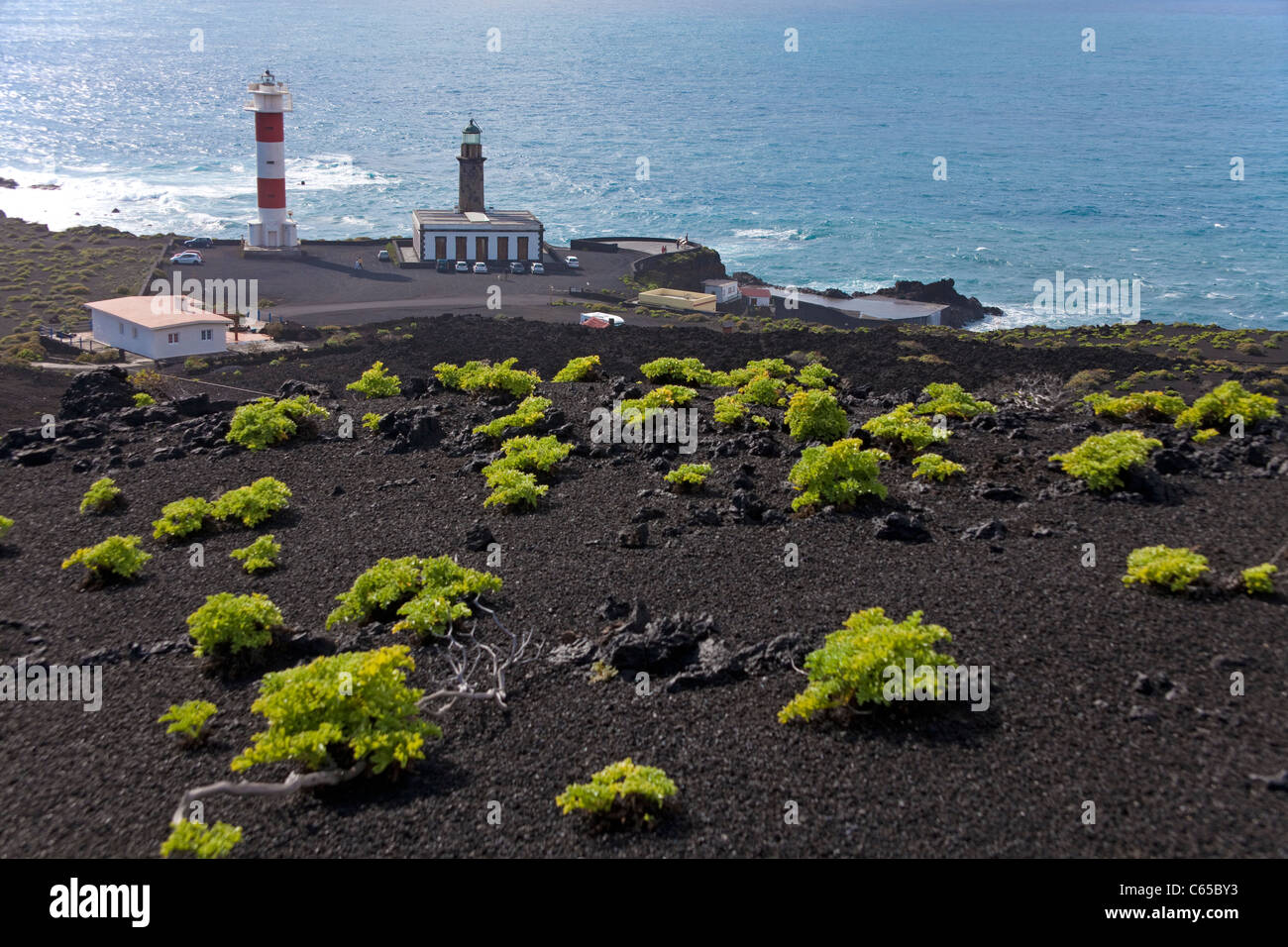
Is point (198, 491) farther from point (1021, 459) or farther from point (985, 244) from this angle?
point (985, 244)

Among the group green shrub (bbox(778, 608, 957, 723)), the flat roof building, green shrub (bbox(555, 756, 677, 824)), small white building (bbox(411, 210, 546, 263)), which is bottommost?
green shrub (bbox(555, 756, 677, 824))

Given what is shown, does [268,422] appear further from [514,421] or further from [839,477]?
[839,477]

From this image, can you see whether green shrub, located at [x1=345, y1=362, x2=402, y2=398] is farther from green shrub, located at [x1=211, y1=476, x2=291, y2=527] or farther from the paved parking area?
the paved parking area

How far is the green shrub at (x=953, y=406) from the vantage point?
21688mm

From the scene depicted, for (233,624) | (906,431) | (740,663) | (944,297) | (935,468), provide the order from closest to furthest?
1. (740,663)
2. (233,624)
3. (935,468)
4. (906,431)
5. (944,297)

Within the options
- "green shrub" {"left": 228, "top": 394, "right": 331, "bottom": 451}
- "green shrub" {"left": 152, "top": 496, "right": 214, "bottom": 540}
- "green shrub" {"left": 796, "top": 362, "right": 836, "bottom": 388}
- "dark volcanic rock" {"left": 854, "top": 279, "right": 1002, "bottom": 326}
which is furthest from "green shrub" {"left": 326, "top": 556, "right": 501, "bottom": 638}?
"dark volcanic rock" {"left": 854, "top": 279, "right": 1002, "bottom": 326}

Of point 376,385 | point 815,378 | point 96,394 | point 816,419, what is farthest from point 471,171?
point 816,419

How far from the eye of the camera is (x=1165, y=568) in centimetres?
1271

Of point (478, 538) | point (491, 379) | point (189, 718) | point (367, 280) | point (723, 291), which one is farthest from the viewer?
point (367, 280)

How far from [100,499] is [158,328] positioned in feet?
79.4

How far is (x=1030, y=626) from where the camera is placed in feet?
39.5

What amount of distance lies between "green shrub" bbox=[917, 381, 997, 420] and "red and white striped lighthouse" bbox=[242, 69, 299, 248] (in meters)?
51.2

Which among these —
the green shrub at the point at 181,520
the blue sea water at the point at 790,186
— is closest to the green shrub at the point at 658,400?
the green shrub at the point at 181,520

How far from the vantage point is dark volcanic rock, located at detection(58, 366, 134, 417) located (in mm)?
27484
